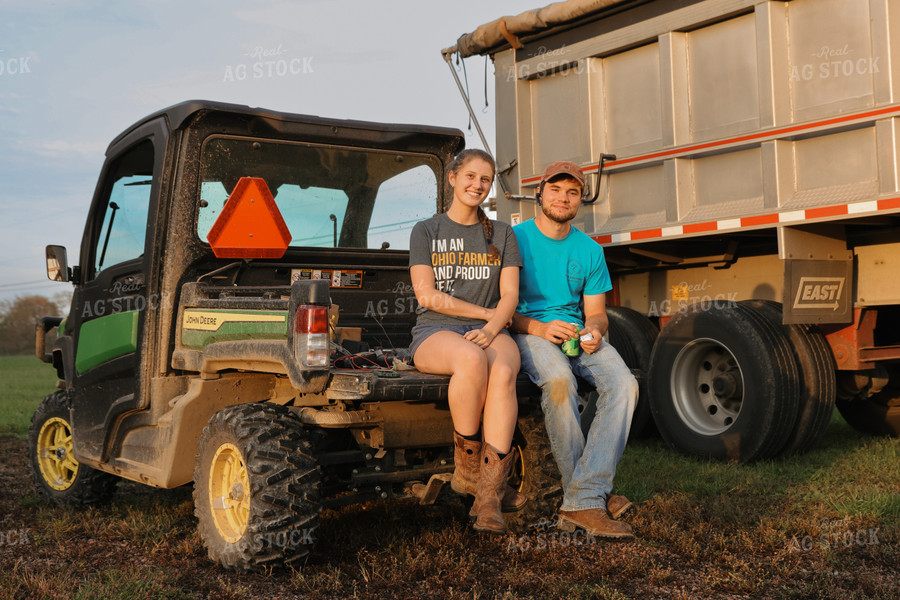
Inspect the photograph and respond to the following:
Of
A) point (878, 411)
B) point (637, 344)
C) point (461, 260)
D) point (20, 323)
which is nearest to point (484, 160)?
point (461, 260)

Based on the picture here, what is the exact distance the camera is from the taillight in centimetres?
371

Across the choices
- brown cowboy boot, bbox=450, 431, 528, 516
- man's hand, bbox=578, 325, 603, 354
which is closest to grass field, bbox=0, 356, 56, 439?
brown cowboy boot, bbox=450, 431, 528, 516

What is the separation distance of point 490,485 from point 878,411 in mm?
4828

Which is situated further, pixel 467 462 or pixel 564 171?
pixel 564 171

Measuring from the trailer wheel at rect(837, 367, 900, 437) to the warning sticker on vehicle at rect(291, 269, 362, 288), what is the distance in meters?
4.33

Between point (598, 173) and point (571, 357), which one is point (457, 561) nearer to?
point (571, 357)

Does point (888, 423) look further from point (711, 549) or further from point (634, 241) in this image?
point (711, 549)

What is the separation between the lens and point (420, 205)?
5.52 m

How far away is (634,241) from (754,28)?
5.48 feet

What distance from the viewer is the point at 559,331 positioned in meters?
4.32

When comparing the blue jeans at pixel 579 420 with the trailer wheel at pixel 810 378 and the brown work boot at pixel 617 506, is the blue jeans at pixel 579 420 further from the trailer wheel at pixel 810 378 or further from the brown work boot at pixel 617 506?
the trailer wheel at pixel 810 378

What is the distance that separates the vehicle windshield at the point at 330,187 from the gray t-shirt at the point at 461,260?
1.08 metres

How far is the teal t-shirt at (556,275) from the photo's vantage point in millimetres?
4539

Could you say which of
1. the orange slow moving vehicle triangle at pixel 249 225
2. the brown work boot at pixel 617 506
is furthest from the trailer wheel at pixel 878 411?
the orange slow moving vehicle triangle at pixel 249 225
